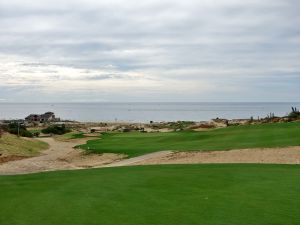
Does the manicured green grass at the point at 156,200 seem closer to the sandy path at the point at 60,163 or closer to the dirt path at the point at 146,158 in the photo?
the dirt path at the point at 146,158

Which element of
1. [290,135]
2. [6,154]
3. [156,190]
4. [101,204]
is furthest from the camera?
[6,154]

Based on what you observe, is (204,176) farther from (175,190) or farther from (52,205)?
(52,205)

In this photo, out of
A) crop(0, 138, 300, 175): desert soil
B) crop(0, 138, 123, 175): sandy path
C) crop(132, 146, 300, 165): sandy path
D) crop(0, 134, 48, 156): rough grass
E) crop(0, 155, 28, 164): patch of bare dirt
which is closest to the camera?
crop(132, 146, 300, 165): sandy path

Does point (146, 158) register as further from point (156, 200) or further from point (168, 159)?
point (156, 200)

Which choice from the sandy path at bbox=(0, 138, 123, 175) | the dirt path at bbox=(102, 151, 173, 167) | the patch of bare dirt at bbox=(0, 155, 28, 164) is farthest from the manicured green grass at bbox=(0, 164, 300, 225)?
the patch of bare dirt at bbox=(0, 155, 28, 164)

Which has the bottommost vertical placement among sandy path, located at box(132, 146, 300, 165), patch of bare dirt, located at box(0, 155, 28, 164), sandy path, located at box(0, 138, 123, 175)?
sandy path, located at box(0, 138, 123, 175)

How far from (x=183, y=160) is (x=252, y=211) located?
1770 centimetres

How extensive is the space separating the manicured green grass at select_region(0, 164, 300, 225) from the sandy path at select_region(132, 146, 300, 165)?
788 centimetres

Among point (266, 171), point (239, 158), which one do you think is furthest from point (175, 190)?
point (239, 158)

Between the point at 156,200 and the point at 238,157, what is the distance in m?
15.9

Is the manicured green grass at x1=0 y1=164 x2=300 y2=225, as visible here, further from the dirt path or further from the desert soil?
the dirt path

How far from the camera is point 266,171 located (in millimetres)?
18969

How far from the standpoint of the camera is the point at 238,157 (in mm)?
27719

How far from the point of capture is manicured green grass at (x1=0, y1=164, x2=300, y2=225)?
1076 cm
